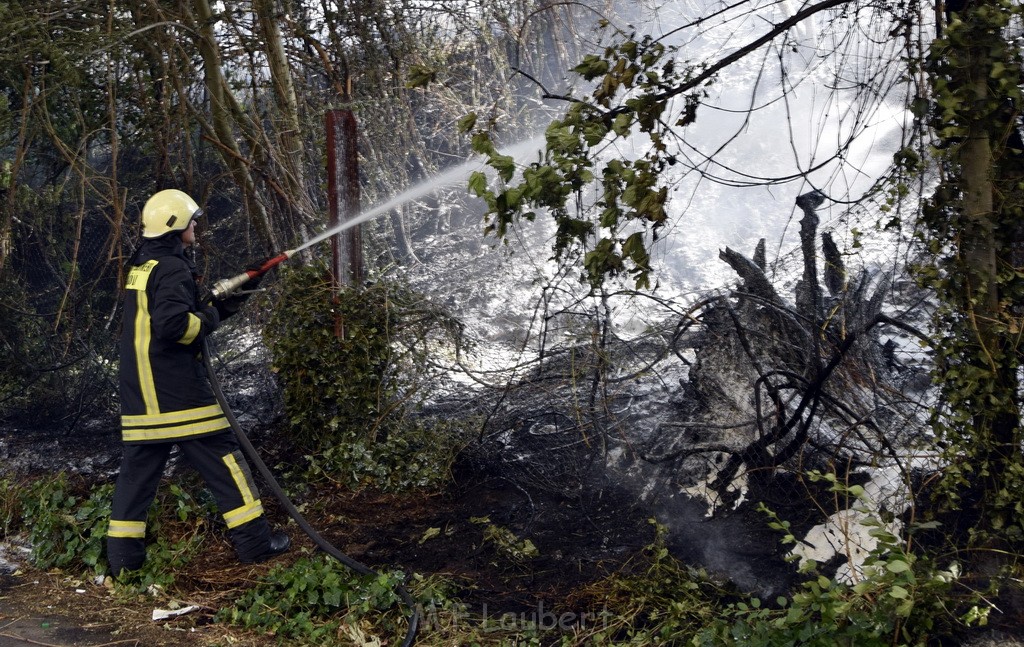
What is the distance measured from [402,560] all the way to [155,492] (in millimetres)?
1327

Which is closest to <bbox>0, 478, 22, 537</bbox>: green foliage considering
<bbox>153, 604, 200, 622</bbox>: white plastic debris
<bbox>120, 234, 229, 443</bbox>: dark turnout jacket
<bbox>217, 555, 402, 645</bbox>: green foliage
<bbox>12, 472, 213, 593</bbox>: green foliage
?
<bbox>12, 472, 213, 593</bbox>: green foliage

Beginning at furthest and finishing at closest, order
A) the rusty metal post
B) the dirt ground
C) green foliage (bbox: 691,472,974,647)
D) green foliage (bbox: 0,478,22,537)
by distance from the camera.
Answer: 1. the rusty metal post
2. green foliage (bbox: 0,478,22,537)
3. the dirt ground
4. green foliage (bbox: 691,472,974,647)

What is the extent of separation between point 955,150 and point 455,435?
10.9 feet

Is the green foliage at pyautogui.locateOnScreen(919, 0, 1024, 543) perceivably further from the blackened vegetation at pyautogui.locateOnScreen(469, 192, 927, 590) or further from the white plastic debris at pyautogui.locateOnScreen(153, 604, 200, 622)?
the white plastic debris at pyautogui.locateOnScreen(153, 604, 200, 622)

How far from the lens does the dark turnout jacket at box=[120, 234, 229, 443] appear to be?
13.3 ft

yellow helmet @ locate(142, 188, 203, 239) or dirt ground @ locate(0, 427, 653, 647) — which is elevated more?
yellow helmet @ locate(142, 188, 203, 239)

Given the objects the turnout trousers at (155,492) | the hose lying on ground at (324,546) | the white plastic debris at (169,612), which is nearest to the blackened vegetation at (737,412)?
the hose lying on ground at (324,546)

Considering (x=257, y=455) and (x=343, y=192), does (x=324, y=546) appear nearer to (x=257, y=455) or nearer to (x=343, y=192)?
(x=257, y=455)

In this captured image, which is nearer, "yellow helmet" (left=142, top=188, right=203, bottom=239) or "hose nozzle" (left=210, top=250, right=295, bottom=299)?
"yellow helmet" (left=142, top=188, right=203, bottom=239)

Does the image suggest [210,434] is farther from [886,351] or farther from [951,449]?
[886,351]

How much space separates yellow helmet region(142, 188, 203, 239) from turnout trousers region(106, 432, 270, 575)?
1.07 m

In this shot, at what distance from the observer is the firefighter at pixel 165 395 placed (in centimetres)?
406

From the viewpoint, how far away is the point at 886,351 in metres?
4.96

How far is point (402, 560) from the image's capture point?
14.4 ft
